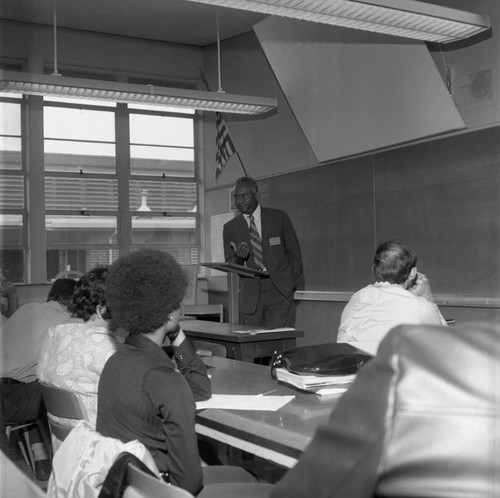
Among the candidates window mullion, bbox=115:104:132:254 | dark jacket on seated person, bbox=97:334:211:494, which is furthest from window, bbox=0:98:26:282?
dark jacket on seated person, bbox=97:334:211:494

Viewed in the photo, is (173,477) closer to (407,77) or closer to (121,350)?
(121,350)

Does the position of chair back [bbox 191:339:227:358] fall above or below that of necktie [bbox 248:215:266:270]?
below

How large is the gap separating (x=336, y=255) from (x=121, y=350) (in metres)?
4.81

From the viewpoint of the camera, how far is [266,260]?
19.1 ft

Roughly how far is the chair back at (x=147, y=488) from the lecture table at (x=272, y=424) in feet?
1.74

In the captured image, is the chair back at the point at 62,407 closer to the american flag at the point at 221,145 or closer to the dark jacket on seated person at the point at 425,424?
the dark jacket on seated person at the point at 425,424

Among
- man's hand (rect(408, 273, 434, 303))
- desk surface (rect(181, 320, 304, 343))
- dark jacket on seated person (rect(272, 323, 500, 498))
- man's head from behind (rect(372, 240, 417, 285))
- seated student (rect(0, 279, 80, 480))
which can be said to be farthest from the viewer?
desk surface (rect(181, 320, 304, 343))

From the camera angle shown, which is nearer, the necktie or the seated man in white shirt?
the seated man in white shirt

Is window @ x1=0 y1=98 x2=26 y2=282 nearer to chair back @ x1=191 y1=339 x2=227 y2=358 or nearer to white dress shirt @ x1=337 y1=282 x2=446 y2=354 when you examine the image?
chair back @ x1=191 y1=339 x2=227 y2=358

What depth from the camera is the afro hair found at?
6.21 ft

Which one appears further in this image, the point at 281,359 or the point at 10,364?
the point at 10,364

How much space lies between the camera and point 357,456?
0.67m

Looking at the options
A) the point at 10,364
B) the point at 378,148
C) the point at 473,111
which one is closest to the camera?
the point at 10,364

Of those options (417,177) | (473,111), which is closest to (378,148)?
(417,177)
